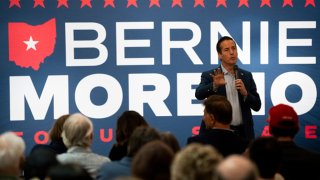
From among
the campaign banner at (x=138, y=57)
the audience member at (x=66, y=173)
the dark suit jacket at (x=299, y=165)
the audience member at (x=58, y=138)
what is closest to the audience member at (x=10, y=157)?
the audience member at (x=66, y=173)

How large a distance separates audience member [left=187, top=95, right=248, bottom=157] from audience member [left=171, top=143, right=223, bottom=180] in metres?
1.35

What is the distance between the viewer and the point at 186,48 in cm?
642

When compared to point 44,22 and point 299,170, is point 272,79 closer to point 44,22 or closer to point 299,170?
point 44,22

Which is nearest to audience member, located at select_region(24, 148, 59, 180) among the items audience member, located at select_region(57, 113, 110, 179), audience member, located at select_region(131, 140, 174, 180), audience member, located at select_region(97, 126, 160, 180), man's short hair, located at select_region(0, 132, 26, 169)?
man's short hair, located at select_region(0, 132, 26, 169)

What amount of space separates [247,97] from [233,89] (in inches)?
7.9

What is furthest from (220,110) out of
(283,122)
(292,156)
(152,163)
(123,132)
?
(152,163)

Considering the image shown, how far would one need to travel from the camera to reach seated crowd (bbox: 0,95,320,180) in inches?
111

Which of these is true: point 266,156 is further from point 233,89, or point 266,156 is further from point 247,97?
point 233,89

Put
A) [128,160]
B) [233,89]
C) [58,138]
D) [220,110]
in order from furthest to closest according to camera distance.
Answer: [233,89], [58,138], [220,110], [128,160]

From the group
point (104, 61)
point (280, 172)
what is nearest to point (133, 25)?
point (104, 61)

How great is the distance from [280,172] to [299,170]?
124 millimetres

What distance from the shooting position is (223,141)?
14.2ft

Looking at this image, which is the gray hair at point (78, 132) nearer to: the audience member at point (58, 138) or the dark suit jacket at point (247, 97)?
the audience member at point (58, 138)

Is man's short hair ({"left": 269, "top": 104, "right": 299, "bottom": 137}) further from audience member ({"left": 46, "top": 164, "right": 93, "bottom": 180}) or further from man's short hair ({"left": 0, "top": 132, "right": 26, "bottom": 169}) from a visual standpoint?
audience member ({"left": 46, "top": 164, "right": 93, "bottom": 180})
